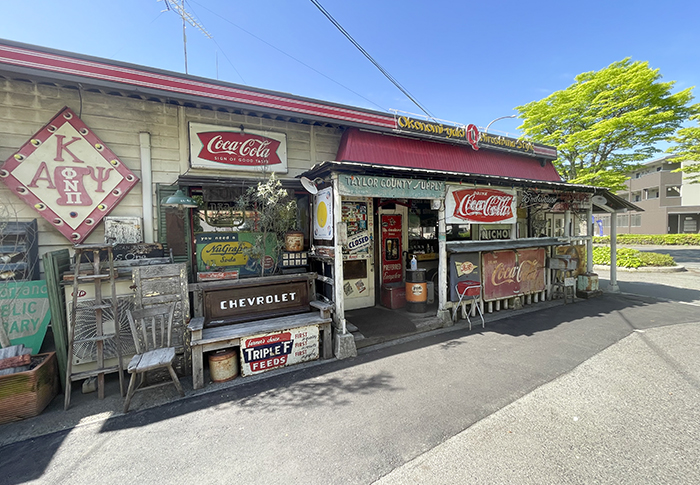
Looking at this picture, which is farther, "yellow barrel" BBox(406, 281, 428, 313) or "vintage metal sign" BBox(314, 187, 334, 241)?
"yellow barrel" BBox(406, 281, 428, 313)

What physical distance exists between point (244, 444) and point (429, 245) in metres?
6.61

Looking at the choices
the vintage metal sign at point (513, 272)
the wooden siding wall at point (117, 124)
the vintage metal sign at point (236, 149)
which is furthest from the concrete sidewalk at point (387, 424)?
the vintage metal sign at point (236, 149)

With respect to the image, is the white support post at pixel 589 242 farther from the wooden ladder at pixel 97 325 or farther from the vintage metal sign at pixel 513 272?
the wooden ladder at pixel 97 325

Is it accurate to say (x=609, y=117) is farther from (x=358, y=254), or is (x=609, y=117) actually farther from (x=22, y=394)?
(x=22, y=394)

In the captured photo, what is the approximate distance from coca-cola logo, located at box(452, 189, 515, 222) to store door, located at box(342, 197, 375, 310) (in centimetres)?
206

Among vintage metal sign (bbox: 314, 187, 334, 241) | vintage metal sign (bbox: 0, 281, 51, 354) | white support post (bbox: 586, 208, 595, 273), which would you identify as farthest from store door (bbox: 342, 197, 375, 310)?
white support post (bbox: 586, 208, 595, 273)

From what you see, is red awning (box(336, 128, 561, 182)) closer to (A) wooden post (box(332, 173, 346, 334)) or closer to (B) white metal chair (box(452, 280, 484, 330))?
(A) wooden post (box(332, 173, 346, 334))

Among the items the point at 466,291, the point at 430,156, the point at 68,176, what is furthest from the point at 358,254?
the point at 68,176

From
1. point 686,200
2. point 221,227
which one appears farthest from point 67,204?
point 686,200

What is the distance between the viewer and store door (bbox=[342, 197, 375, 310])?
6614 mm

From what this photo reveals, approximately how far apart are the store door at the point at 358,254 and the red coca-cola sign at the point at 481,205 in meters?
1.97

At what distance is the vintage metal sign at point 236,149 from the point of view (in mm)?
5262

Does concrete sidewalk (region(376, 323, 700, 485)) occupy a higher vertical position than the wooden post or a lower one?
lower

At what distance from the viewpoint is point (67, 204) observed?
14.9ft
